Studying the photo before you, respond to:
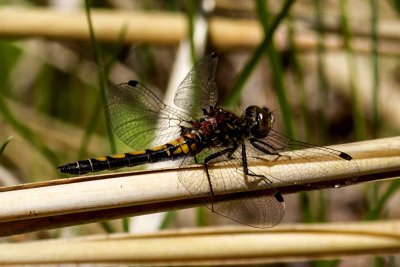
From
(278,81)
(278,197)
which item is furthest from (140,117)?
(278,197)

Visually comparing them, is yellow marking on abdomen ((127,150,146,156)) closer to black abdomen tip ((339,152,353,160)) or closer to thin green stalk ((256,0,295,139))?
thin green stalk ((256,0,295,139))

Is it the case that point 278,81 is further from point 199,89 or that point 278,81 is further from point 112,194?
point 112,194

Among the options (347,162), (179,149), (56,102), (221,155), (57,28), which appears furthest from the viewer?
(56,102)

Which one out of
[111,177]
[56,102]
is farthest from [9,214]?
[56,102]

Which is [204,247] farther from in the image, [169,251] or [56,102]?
[56,102]

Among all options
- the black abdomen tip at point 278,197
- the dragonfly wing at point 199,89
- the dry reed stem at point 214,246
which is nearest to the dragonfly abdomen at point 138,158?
the dragonfly wing at point 199,89

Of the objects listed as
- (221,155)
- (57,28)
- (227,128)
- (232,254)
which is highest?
(57,28)
